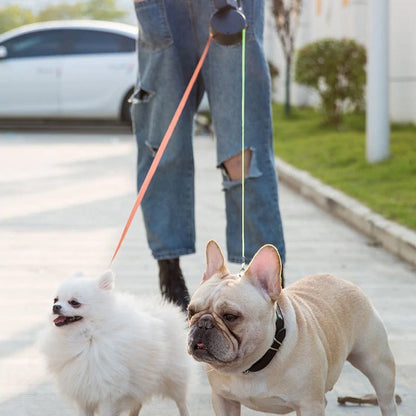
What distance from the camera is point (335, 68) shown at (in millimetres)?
13742

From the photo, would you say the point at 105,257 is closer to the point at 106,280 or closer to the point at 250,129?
the point at 250,129

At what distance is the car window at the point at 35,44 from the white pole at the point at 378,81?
27.3ft

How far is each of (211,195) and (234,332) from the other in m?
6.63

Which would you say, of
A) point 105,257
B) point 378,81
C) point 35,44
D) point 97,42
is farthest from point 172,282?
point 35,44

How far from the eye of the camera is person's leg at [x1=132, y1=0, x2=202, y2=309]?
4238 millimetres

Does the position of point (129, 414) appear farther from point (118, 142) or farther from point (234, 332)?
point (118, 142)

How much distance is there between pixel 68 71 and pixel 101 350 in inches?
547

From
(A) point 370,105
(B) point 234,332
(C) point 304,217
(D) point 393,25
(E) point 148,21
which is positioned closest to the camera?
(B) point 234,332

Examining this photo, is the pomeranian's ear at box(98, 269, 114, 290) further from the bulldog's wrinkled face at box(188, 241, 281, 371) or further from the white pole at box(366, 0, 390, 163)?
the white pole at box(366, 0, 390, 163)

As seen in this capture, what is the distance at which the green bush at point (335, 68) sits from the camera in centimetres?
1373

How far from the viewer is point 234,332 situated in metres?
2.74

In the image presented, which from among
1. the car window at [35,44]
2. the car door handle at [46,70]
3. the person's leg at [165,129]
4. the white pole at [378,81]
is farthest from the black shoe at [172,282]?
the car window at [35,44]

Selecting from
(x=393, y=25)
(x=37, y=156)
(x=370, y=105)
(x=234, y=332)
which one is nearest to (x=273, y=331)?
(x=234, y=332)

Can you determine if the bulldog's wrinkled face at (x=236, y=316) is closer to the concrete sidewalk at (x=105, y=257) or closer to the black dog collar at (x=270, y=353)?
the black dog collar at (x=270, y=353)
